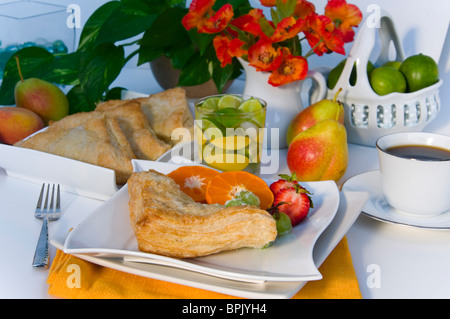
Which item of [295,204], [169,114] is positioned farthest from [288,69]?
[295,204]

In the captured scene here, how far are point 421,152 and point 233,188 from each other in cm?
30

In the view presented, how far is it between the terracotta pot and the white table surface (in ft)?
1.76

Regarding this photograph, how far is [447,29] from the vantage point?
1.40 m

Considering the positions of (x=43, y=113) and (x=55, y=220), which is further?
(x=43, y=113)

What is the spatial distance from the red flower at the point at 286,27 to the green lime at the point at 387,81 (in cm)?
21

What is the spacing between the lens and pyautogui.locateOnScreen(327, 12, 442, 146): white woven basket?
99 centimetres

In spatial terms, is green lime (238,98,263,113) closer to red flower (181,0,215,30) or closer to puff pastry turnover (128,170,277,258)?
red flower (181,0,215,30)

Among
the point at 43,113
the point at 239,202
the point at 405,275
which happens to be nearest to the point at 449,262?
the point at 405,275

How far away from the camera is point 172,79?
1296mm

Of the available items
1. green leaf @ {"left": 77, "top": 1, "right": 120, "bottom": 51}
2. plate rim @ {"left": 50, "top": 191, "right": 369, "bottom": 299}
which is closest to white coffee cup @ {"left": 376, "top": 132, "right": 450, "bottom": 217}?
plate rim @ {"left": 50, "top": 191, "right": 369, "bottom": 299}

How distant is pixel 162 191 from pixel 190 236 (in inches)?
3.9

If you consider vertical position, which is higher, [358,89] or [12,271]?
[358,89]

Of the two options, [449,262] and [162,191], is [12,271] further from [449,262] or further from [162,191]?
[449,262]

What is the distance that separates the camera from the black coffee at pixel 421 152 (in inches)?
28.9
